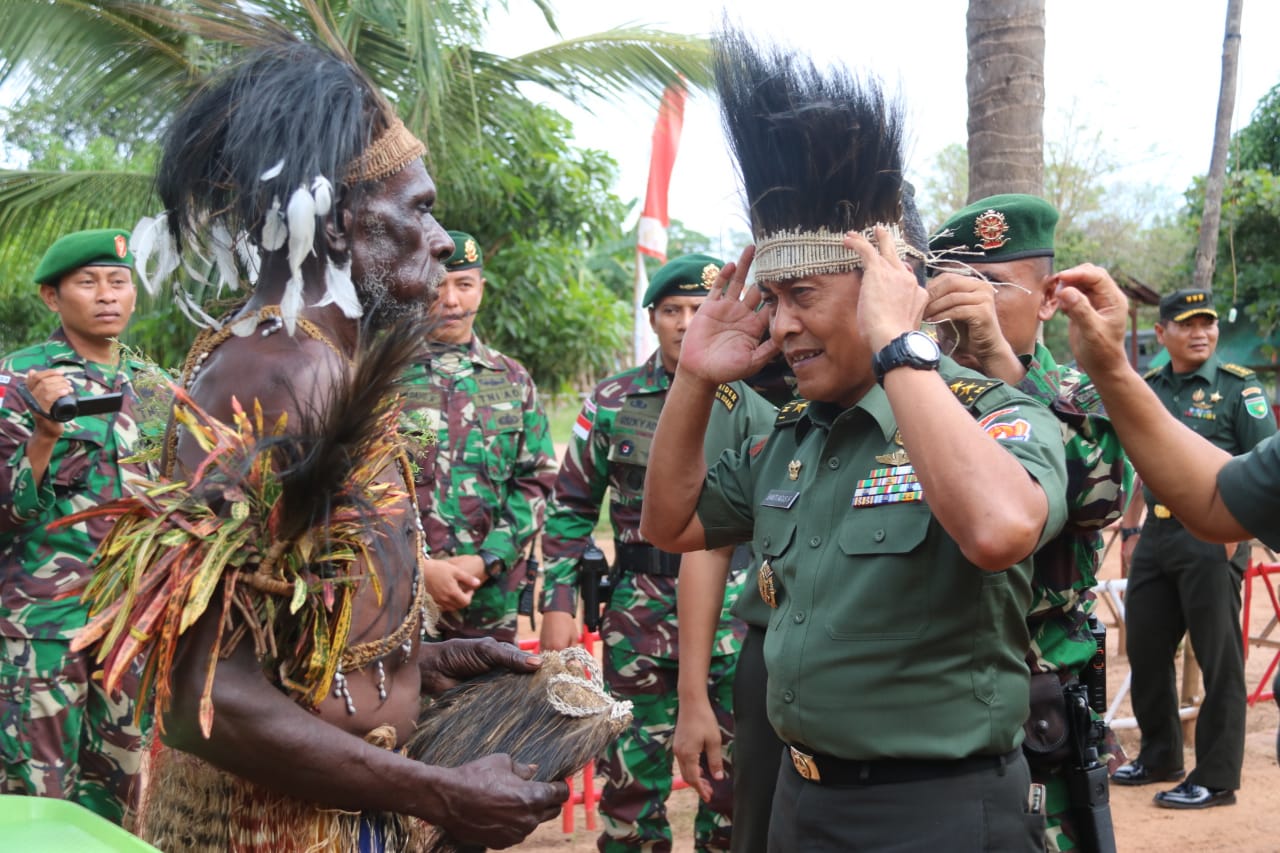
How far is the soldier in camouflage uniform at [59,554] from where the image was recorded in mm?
4758

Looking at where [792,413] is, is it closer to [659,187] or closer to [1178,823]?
[1178,823]

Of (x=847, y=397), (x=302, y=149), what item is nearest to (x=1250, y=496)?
(x=847, y=397)

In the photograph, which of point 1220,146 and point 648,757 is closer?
point 648,757

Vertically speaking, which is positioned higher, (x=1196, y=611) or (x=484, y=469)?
(x=484, y=469)

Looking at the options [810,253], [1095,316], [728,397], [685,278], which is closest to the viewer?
[1095,316]

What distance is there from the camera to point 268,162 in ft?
7.51

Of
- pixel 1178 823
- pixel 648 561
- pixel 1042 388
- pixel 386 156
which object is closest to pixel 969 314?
pixel 1042 388

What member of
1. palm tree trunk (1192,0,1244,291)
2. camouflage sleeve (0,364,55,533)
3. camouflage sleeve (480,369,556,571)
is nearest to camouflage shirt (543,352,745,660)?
camouflage sleeve (480,369,556,571)

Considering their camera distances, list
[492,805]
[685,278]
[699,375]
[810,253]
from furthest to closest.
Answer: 1. [685,278]
2. [699,375]
3. [810,253]
4. [492,805]

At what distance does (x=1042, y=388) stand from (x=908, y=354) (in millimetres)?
1023

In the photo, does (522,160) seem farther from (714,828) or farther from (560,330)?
(714,828)

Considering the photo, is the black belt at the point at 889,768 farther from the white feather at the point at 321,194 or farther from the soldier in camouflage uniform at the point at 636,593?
the soldier in camouflage uniform at the point at 636,593

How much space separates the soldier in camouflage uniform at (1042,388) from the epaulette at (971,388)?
0.94ft

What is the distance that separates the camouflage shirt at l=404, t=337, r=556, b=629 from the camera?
5281mm
